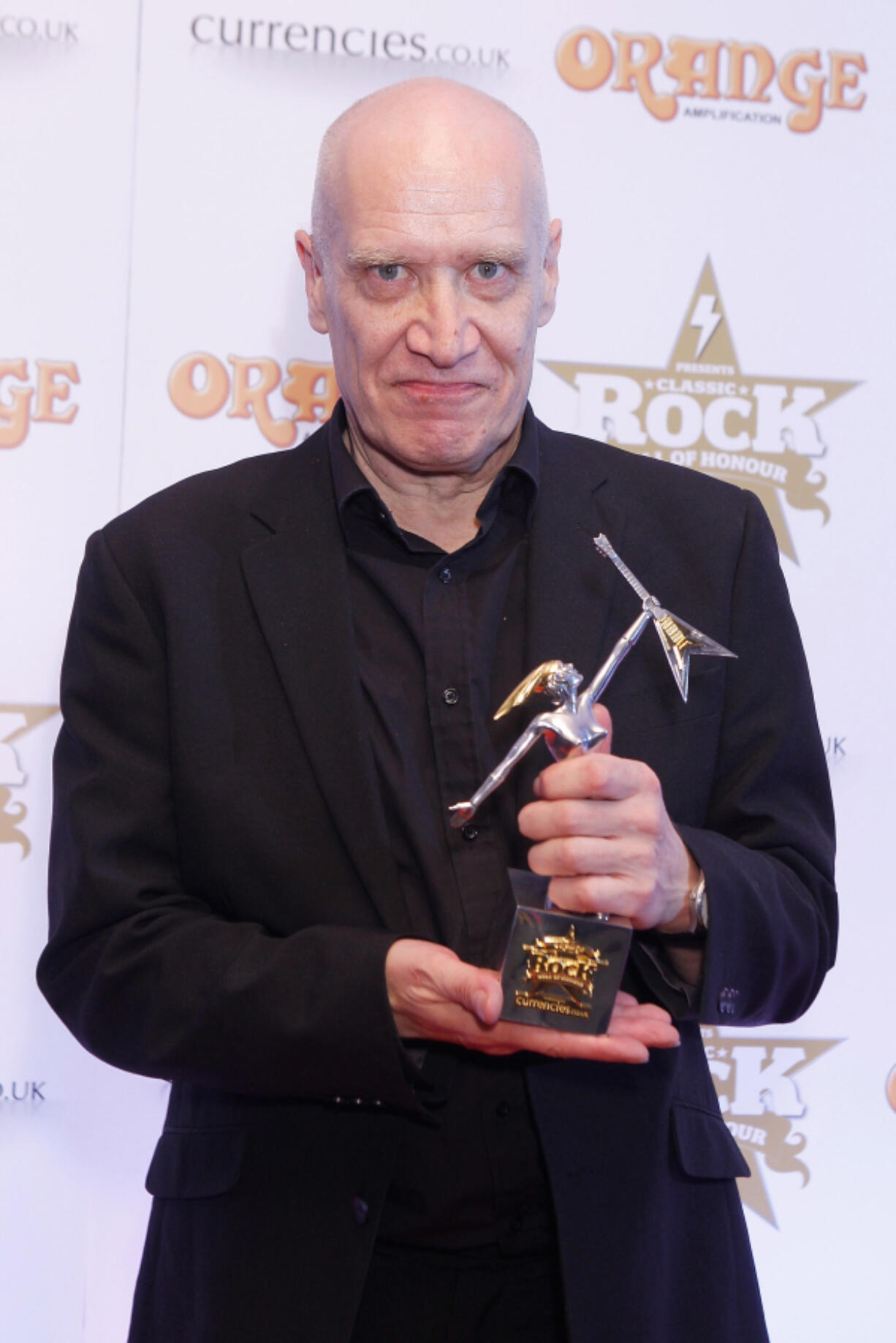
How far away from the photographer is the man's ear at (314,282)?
1438mm

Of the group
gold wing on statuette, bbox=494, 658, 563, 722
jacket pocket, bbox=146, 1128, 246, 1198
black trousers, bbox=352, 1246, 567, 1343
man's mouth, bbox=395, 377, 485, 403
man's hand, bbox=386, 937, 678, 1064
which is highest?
man's mouth, bbox=395, 377, 485, 403

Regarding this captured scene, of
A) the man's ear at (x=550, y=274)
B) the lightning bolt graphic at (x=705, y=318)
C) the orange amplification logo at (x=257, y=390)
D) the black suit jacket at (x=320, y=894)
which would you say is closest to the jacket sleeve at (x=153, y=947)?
the black suit jacket at (x=320, y=894)

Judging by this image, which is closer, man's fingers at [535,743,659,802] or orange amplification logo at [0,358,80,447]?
man's fingers at [535,743,659,802]

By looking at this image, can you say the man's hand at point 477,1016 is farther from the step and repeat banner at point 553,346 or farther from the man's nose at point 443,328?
the step and repeat banner at point 553,346

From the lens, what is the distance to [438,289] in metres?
1.29

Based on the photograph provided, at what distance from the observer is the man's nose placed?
1.28 metres

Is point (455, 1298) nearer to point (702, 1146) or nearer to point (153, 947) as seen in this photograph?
point (702, 1146)

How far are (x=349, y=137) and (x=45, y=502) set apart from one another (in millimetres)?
839

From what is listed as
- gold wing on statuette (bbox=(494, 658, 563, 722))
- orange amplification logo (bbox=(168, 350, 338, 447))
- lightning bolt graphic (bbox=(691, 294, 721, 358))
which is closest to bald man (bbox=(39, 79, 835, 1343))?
gold wing on statuette (bbox=(494, 658, 563, 722))

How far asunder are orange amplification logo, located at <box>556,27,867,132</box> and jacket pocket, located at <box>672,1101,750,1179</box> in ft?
4.63

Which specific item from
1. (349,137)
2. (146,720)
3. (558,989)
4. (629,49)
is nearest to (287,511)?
(146,720)

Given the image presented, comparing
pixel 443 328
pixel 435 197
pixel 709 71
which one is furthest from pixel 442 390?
pixel 709 71

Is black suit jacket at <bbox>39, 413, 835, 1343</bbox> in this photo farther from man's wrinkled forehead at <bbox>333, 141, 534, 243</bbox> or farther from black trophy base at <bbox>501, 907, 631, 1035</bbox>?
man's wrinkled forehead at <bbox>333, 141, 534, 243</bbox>

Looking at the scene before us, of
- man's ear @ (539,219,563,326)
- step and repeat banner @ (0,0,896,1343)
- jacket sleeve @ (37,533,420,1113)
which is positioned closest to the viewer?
jacket sleeve @ (37,533,420,1113)
